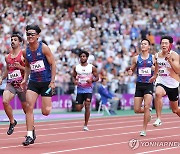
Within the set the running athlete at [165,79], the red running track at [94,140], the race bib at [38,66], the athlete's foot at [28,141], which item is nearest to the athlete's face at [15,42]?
the race bib at [38,66]

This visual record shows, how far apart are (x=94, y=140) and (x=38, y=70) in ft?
6.72

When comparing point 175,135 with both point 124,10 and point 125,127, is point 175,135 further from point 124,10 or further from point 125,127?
point 124,10

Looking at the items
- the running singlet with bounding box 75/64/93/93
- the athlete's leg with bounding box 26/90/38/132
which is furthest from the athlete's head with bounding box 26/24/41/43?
the running singlet with bounding box 75/64/93/93

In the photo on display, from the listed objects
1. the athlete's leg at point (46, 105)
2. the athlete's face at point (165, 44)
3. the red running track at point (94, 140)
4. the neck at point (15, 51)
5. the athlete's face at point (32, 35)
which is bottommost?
the red running track at point (94, 140)

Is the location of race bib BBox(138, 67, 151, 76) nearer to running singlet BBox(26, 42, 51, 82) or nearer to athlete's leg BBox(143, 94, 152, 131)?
athlete's leg BBox(143, 94, 152, 131)

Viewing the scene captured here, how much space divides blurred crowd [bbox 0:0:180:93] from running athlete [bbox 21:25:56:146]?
409 inches

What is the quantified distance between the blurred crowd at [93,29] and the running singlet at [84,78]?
6.11m

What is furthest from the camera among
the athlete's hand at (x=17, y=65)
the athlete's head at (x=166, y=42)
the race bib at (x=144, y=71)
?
the race bib at (x=144, y=71)

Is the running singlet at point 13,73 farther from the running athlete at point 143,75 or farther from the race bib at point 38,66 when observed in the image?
the running athlete at point 143,75

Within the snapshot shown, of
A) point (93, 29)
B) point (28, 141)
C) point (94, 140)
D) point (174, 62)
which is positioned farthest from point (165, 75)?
point (93, 29)

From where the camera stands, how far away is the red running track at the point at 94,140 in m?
11.1

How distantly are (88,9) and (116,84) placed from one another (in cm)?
587

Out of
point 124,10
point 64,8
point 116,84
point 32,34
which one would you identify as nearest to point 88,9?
point 64,8

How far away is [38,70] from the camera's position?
12172 millimetres
